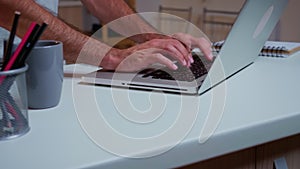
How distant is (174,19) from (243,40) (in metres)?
3.31

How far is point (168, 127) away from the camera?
2.00 ft

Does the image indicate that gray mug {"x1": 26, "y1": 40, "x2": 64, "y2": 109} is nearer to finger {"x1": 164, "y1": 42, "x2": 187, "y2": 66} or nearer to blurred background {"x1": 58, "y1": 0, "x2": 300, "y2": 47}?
finger {"x1": 164, "y1": 42, "x2": 187, "y2": 66}

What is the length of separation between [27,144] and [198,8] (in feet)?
12.0

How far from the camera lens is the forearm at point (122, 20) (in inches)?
50.0

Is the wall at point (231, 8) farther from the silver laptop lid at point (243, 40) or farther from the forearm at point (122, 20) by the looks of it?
the silver laptop lid at point (243, 40)

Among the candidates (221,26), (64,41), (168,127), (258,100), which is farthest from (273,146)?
(221,26)

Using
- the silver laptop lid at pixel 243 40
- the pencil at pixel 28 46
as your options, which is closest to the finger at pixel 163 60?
the silver laptop lid at pixel 243 40

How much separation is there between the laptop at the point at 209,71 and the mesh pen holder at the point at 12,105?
272mm

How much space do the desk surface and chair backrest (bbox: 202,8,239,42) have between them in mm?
3055

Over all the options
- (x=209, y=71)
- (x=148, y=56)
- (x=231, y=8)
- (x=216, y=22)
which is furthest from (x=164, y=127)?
(x=216, y=22)

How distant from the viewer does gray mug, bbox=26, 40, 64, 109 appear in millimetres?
691

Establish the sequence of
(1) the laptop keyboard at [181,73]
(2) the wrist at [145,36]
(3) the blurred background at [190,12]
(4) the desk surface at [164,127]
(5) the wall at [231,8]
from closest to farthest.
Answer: (4) the desk surface at [164,127] → (1) the laptop keyboard at [181,73] → (2) the wrist at [145,36] → (5) the wall at [231,8] → (3) the blurred background at [190,12]

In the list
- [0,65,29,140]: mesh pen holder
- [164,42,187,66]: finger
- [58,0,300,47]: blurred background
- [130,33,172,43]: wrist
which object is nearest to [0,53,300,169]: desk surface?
[0,65,29,140]: mesh pen holder

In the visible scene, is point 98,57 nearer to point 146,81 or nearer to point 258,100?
point 146,81
